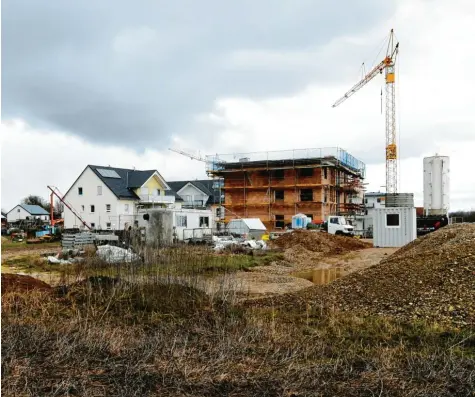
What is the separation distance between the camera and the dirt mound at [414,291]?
29.3 ft

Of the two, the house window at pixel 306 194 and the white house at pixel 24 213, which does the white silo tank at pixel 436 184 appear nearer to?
A: the house window at pixel 306 194

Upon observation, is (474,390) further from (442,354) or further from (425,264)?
(425,264)

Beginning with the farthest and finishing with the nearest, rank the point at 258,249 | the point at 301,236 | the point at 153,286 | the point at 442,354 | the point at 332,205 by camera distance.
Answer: the point at 332,205 → the point at 301,236 → the point at 258,249 → the point at 153,286 → the point at 442,354

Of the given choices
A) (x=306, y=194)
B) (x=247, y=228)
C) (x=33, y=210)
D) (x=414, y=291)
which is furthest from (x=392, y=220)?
(x=33, y=210)

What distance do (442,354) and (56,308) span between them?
663cm

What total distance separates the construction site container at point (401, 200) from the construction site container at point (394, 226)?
12.6ft

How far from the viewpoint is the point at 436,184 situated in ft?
121

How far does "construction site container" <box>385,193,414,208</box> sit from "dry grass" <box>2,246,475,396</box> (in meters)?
25.4

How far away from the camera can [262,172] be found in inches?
2099

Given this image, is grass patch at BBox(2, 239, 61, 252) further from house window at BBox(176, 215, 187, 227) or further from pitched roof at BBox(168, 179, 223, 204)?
pitched roof at BBox(168, 179, 223, 204)

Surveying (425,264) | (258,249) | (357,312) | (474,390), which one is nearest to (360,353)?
(474,390)

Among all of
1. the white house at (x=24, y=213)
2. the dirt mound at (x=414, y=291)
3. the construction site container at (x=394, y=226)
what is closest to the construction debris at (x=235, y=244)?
the construction site container at (x=394, y=226)

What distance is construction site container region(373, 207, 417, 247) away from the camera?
29169mm

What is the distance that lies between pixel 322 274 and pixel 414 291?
30.3ft
